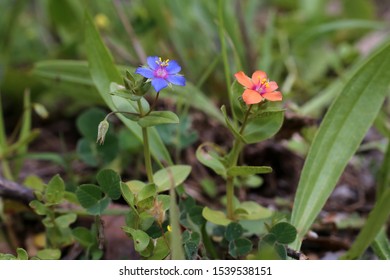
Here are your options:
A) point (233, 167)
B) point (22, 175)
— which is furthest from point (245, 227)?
point (22, 175)

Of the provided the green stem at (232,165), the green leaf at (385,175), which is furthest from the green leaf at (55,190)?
the green leaf at (385,175)

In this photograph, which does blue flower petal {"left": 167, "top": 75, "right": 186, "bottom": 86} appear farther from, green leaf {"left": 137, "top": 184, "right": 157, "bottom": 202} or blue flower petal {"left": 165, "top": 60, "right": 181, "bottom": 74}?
green leaf {"left": 137, "top": 184, "right": 157, "bottom": 202}

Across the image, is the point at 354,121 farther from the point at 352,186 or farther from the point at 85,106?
the point at 85,106

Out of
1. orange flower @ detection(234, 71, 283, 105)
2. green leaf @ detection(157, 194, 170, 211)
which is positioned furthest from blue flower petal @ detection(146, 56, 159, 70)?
green leaf @ detection(157, 194, 170, 211)

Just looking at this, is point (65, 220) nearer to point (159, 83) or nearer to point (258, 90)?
point (159, 83)

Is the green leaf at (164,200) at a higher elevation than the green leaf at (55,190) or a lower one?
lower

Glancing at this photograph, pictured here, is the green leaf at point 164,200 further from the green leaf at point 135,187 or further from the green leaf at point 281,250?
the green leaf at point 281,250
